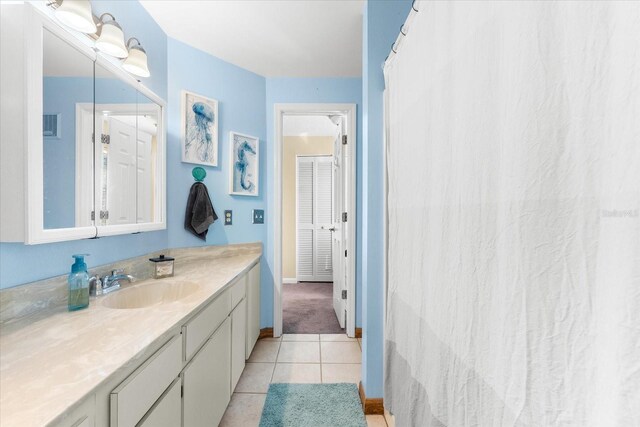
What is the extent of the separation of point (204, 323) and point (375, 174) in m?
1.22

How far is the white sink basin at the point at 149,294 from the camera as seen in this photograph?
52.3 inches

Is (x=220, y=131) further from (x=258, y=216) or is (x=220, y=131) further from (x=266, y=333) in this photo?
(x=266, y=333)

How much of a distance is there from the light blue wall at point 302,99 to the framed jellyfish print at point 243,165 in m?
0.14

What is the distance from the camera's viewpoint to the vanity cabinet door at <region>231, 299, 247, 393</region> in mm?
1662

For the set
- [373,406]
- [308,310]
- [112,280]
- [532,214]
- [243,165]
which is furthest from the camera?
[308,310]

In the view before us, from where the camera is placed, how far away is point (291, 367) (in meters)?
2.11

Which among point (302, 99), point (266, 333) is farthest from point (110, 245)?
point (302, 99)

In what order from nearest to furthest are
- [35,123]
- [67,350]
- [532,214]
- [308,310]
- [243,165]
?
[532,214]
[67,350]
[35,123]
[243,165]
[308,310]

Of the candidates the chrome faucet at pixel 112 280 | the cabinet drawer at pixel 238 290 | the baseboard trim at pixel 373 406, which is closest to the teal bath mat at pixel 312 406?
the baseboard trim at pixel 373 406

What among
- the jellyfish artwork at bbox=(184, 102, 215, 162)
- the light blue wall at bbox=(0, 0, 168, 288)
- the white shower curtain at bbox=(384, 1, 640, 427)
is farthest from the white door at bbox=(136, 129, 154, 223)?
the white shower curtain at bbox=(384, 1, 640, 427)

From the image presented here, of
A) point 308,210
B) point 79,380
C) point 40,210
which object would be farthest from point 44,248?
point 308,210

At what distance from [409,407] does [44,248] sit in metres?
1.54

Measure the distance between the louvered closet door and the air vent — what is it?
11.9 feet

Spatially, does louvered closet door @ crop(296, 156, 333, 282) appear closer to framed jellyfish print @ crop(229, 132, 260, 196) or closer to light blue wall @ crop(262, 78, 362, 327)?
light blue wall @ crop(262, 78, 362, 327)
